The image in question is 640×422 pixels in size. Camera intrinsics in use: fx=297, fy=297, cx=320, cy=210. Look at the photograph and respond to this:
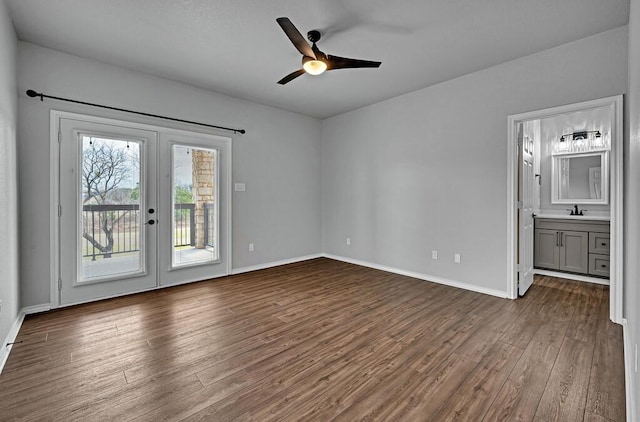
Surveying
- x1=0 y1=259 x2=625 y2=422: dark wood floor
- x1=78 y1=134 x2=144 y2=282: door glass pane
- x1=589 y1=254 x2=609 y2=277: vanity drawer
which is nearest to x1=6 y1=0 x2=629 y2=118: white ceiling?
x1=78 y1=134 x2=144 y2=282: door glass pane

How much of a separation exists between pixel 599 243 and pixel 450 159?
2457 millimetres

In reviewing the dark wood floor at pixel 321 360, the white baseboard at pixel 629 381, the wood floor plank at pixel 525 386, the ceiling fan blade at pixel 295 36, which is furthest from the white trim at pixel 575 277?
the ceiling fan blade at pixel 295 36

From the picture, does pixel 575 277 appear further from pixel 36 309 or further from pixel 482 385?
pixel 36 309

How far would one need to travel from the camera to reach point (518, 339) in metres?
2.55

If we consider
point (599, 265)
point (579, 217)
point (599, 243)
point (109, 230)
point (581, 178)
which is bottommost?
point (599, 265)

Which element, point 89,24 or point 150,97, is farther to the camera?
point 150,97

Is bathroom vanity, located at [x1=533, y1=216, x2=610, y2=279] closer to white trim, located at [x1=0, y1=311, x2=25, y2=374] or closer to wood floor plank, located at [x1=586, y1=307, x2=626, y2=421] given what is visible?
wood floor plank, located at [x1=586, y1=307, x2=626, y2=421]

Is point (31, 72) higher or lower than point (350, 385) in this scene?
higher

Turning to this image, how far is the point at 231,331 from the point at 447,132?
3643 millimetres

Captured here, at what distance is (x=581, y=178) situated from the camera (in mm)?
4738

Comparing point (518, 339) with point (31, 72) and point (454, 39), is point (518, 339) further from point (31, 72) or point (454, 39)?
point (31, 72)

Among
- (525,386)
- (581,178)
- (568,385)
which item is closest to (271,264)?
(525,386)

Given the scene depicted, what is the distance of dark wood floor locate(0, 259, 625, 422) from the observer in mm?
1728

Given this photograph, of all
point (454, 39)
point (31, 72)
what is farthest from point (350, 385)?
point (31, 72)
